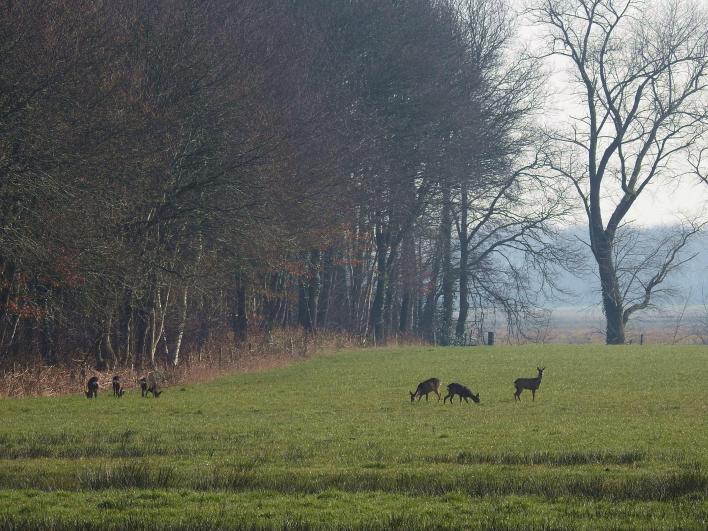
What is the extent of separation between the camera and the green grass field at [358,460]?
13109mm

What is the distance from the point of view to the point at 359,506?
44.9 ft

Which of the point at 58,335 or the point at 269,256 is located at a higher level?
the point at 269,256

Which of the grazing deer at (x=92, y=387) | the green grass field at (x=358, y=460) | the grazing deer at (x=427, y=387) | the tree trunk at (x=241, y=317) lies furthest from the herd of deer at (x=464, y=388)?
the tree trunk at (x=241, y=317)

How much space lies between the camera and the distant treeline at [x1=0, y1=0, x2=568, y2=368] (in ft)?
95.0

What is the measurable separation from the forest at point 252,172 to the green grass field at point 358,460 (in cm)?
520

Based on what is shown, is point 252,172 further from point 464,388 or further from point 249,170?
point 464,388

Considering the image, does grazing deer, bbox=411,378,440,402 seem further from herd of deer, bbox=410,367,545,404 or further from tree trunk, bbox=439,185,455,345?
tree trunk, bbox=439,185,455,345

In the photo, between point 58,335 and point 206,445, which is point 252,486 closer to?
point 206,445

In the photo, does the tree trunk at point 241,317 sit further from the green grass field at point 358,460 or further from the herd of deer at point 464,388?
the herd of deer at point 464,388

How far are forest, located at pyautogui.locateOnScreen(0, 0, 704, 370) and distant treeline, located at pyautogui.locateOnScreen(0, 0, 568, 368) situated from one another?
9 centimetres

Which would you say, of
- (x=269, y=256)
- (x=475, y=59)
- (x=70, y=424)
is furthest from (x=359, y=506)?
(x=475, y=59)

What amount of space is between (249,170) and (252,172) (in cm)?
38

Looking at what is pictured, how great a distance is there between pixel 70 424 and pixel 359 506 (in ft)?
36.2

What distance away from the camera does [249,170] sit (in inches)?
1444
